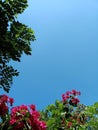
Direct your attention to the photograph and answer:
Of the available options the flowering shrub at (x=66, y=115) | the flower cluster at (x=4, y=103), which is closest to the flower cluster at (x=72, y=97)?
the flowering shrub at (x=66, y=115)

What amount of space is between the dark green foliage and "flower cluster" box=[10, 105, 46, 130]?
8333mm

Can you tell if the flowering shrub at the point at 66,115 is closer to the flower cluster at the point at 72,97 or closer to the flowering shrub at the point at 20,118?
the flower cluster at the point at 72,97

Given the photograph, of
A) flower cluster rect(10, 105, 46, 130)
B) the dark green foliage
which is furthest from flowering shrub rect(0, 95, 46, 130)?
the dark green foliage

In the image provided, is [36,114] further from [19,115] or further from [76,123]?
[76,123]

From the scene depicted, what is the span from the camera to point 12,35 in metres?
15.1

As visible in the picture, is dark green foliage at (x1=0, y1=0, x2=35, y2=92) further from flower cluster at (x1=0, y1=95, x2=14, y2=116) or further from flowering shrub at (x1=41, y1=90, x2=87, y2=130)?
flower cluster at (x1=0, y1=95, x2=14, y2=116)

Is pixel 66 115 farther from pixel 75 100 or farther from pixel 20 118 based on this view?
pixel 20 118

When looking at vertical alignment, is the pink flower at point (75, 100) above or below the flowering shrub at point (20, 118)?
above

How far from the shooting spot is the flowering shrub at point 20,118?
20.0 feet

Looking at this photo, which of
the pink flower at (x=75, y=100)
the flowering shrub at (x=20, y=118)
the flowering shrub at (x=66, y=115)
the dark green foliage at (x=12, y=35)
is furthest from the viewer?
the dark green foliage at (x=12, y=35)

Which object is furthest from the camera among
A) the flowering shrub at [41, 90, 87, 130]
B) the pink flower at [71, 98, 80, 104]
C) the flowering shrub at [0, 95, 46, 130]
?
the pink flower at [71, 98, 80, 104]

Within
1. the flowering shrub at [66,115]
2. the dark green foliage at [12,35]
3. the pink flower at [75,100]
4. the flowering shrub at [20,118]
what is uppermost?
the dark green foliage at [12,35]

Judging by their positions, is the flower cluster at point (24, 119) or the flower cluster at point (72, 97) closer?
the flower cluster at point (24, 119)

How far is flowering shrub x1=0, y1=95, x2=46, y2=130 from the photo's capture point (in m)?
6.09
